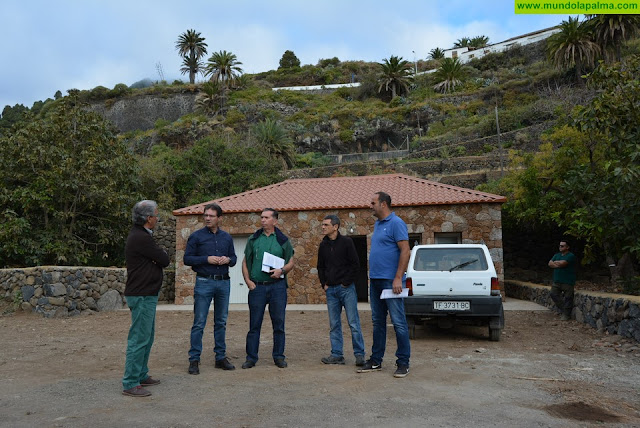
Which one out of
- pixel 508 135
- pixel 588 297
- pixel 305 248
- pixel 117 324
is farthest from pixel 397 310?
pixel 508 135

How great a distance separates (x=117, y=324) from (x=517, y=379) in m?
8.15

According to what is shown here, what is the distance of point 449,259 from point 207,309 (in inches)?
160

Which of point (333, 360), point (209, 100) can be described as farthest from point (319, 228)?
point (209, 100)

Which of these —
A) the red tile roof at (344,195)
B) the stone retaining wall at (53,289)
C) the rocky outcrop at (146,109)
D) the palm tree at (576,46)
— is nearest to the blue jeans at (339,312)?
the stone retaining wall at (53,289)

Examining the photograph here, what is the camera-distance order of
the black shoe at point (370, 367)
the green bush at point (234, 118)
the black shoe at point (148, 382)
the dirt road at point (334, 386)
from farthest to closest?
1. the green bush at point (234, 118)
2. the black shoe at point (370, 367)
3. the black shoe at point (148, 382)
4. the dirt road at point (334, 386)

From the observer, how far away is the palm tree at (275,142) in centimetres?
2989

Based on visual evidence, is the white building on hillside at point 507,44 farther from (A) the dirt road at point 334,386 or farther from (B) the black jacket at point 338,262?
(B) the black jacket at point 338,262

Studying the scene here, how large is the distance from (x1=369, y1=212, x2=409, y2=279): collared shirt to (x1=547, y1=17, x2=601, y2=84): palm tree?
115 ft

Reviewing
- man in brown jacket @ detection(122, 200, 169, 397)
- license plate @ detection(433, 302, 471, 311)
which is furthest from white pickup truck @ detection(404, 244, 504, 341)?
man in brown jacket @ detection(122, 200, 169, 397)

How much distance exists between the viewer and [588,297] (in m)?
9.31

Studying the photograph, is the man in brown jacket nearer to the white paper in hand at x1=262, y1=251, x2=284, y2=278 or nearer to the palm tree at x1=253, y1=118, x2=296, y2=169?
the white paper in hand at x1=262, y1=251, x2=284, y2=278

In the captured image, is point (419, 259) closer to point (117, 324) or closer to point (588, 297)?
point (588, 297)

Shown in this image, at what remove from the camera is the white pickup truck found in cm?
763

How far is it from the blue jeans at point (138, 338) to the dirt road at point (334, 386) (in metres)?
0.19
